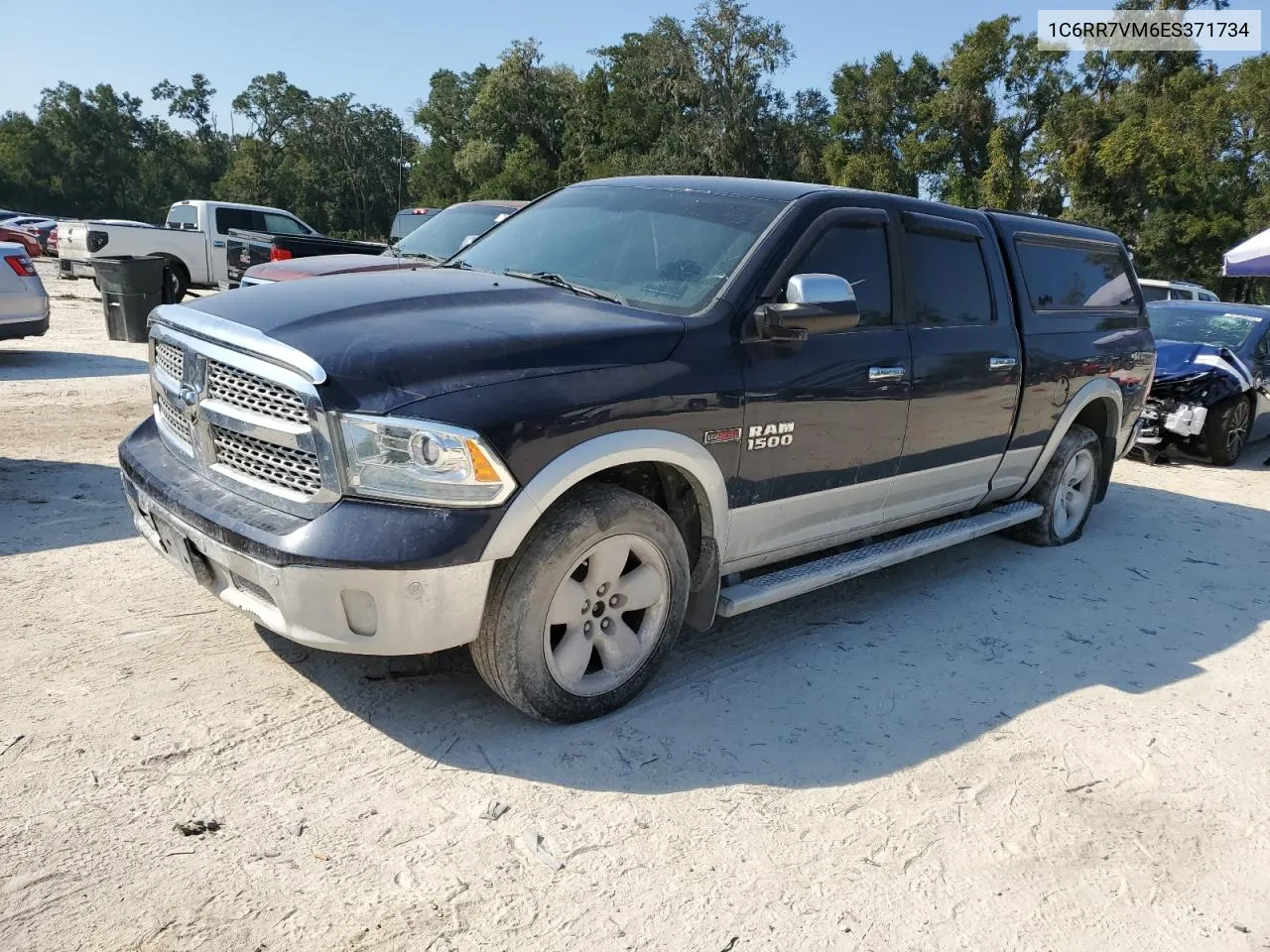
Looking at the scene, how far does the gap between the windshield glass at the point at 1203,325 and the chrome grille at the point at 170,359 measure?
9236mm

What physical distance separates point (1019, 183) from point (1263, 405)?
27.4m

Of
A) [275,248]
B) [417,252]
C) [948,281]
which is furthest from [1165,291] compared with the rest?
[275,248]

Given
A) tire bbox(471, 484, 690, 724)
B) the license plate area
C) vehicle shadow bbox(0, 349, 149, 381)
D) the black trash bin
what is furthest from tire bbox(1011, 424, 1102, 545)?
the black trash bin

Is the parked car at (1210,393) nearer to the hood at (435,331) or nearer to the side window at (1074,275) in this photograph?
the side window at (1074,275)

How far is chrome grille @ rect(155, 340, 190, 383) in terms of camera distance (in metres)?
3.52

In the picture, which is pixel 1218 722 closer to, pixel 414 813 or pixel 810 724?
pixel 810 724

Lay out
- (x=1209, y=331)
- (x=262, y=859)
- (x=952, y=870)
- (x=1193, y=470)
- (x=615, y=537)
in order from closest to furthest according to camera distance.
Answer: (x=262, y=859)
(x=952, y=870)
(x=615, y=537)
(x=1193, y=470)
(x=1209, y=331)

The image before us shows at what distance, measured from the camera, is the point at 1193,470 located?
9.21 meters

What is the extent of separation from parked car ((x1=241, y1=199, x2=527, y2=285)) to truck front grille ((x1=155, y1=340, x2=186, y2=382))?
12.4ft

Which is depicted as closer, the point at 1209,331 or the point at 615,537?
the point at 615,537

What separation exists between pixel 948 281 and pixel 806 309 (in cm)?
147

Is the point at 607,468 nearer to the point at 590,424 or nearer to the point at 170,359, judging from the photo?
the point at 590,424

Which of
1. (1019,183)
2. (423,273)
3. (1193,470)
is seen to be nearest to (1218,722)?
(423,273)

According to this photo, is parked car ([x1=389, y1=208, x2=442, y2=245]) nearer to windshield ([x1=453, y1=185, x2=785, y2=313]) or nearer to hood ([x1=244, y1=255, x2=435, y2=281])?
hood ([x1=244, y1=255, x2=435, y2=281])
